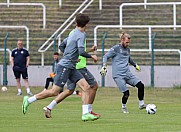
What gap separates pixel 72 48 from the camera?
56.7 ft

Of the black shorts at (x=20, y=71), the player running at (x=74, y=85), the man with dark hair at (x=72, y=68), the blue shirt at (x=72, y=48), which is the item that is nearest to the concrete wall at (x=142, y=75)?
the black shorts at (x=20, y=71)

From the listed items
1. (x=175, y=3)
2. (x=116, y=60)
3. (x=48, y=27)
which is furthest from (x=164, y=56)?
(x=116, y=60)

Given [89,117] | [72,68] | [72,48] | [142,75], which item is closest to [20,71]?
[142,75]

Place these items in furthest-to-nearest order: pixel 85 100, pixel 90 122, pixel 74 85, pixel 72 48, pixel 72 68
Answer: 1. pixel 74 85
2. pixel 72 68
3. pixel 72 48
4. pixel 85 100
5. pixel 90 122

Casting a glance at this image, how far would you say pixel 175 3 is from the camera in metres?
34.5

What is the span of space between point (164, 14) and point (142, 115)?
17.4m

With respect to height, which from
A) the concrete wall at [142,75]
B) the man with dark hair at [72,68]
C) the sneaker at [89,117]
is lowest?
the concrete wall at [142,75]

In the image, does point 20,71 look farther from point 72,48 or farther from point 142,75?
point 72,48

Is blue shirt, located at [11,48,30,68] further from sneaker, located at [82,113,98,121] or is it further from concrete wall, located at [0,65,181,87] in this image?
sneaker, located at [82,113,98,121]

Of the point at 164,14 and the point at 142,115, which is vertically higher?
the point at 164,14

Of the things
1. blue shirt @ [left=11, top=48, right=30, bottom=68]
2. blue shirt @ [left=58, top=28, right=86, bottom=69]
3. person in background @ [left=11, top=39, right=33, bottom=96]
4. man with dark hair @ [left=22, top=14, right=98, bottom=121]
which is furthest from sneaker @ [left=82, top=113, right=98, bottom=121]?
blue shirt @ [left=11, top=48, right=30, bottom=68]

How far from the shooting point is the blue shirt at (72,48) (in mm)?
17109

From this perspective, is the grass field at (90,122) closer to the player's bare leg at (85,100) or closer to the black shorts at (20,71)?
the player's bare leg at (85,100)

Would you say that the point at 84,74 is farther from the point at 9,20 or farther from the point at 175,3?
the point at 9,20
